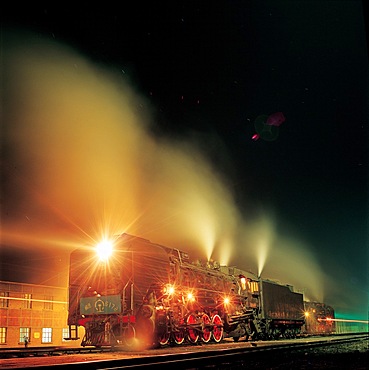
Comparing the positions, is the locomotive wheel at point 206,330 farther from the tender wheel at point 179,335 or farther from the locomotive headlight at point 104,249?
the locomotive headlight at point 104,249

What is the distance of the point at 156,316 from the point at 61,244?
17.3 metres

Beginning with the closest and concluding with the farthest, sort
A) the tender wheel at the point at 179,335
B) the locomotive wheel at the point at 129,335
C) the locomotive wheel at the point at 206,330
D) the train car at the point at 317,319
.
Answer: the locomotive wheel at the point at 129,335 → the tender wheel at the point at 179,335 → the locomotive wheel at the point at 206,330 → the train car at the point at 317,319

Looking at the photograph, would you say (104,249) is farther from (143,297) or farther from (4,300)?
(4,300)

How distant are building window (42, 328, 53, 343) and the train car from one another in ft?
61.5

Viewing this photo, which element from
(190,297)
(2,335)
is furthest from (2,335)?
(190,297)

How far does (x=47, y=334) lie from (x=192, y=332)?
61.3ft

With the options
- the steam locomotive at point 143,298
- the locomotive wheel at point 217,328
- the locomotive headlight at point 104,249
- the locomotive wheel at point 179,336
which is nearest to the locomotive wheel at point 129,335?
the steam locomotive at point 143,298

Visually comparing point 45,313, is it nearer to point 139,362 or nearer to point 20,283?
point 20,283

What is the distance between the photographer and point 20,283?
95.0ft

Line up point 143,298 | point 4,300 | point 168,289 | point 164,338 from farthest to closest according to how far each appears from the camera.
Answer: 1. point 4,300
2. point 168,289
3. point 164,338
4. point 143,298

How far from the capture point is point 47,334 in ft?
102

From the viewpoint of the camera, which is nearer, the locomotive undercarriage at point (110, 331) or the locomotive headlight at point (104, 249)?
the locomotive undercarriage at point (110, 331)

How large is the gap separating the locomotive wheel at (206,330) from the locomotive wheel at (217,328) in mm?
452

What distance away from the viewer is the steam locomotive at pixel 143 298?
13.6m
